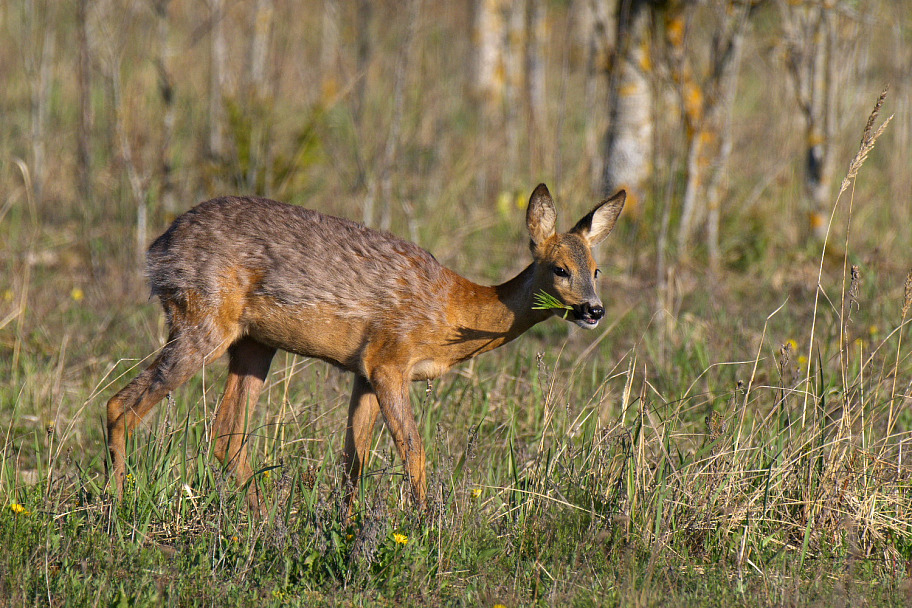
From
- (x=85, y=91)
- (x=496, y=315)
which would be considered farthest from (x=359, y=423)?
(x=85, y=91)

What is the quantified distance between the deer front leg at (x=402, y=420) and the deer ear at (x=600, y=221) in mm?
1176

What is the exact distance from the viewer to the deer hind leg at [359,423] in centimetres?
480

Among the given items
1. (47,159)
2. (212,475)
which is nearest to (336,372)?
Answer: (212,475)

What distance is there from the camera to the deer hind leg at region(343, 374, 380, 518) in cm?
480

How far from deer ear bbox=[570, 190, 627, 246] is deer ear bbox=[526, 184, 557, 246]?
14 centimetres

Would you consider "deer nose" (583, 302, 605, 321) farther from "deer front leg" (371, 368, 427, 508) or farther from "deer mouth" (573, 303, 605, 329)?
"deer front leg" (371, 368, 427, 508)

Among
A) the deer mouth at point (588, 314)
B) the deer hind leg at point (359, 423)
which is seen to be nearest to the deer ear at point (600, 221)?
the deer mouth at point (588, 314)

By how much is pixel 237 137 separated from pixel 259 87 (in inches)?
19.4

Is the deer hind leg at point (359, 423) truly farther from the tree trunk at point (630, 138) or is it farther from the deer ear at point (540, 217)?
the tree trunk at point (630, 138)

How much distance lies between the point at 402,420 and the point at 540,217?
47.8 inches

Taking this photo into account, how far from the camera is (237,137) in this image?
883 centimetres

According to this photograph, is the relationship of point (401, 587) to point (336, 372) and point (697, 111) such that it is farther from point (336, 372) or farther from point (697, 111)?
point (697, 111)

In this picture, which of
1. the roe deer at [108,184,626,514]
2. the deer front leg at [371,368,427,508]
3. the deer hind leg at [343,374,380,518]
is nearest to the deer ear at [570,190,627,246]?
the roe deer at [108,184,626,514]

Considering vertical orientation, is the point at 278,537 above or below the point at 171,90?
below
